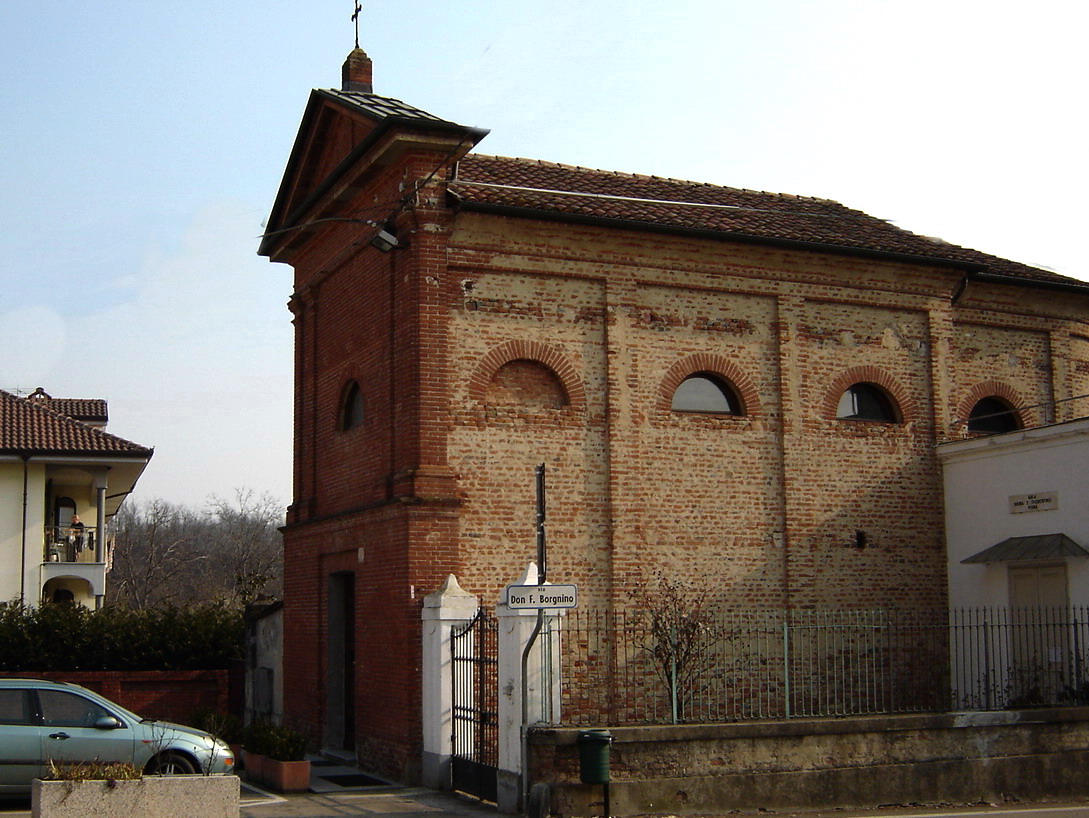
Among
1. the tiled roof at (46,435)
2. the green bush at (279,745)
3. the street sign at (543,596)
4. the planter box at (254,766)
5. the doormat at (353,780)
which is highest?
the tiled roof at (46,435)

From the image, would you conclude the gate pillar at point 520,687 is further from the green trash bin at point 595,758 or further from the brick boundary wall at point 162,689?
the brick boundary wall at point 162,689

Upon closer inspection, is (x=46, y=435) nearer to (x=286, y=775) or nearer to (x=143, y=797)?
(x=286, y=775)

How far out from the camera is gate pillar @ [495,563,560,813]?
41.8 ft

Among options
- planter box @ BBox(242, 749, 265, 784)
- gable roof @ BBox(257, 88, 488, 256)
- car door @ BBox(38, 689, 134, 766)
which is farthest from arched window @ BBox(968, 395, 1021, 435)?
car door @ BBox(38, 689, 134, 766)

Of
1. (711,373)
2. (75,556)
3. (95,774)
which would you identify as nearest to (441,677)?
(95,774)

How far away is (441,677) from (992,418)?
11.1m

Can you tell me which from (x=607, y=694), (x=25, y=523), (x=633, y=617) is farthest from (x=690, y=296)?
(x=25, y=523)

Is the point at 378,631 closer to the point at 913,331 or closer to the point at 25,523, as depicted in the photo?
the point at 913,331

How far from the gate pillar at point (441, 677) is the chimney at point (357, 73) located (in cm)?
944

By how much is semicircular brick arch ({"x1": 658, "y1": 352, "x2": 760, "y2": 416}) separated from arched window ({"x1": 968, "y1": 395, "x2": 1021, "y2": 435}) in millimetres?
4605

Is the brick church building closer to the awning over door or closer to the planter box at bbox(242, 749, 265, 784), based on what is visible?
the awning over door

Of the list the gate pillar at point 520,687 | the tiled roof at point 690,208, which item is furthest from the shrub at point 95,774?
the tiled roof at point 690,208

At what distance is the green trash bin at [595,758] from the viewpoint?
470 inches

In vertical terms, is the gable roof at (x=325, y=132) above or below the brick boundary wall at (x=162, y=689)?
above
